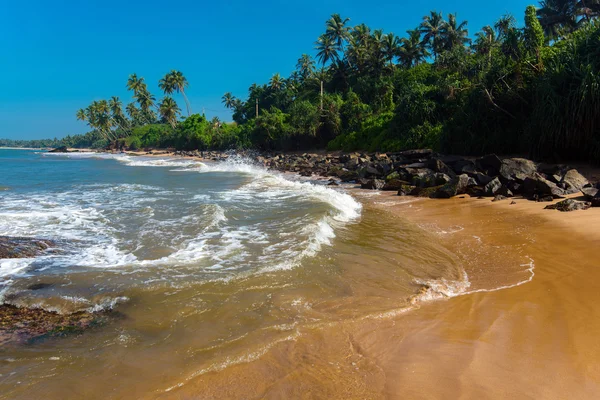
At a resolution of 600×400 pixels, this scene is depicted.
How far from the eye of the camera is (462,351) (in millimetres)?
3393

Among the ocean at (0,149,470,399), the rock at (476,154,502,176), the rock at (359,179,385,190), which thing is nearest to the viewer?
the ocean at (0,149,470,399)

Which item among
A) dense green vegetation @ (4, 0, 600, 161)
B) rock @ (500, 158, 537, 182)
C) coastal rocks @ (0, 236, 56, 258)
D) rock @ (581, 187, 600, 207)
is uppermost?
dense green vegetation @ (4, 0, 600, 161)

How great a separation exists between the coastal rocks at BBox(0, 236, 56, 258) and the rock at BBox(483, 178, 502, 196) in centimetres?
1300

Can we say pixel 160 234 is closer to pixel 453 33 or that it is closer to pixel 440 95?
pixel 440 95

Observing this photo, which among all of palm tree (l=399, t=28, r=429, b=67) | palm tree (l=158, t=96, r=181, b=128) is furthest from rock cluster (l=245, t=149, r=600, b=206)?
palm tree (l=158, t=96, r=181, b=128)

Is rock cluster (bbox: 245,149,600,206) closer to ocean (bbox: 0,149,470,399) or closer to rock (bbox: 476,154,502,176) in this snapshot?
rock (bbox: 476,154,502,176)

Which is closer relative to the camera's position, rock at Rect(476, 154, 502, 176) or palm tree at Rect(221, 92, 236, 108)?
rock at Rect(476, 154, 502, 176)

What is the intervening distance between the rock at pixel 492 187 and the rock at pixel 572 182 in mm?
1878

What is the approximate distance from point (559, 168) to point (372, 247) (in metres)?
11.3

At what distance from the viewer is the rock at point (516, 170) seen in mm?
13078

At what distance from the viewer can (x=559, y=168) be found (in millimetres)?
13992

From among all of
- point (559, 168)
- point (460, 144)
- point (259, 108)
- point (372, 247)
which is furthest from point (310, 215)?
point (259, 108)

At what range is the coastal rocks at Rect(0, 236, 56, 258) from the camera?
21.3 ft

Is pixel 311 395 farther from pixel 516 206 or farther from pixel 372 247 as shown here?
pixel 516 206
